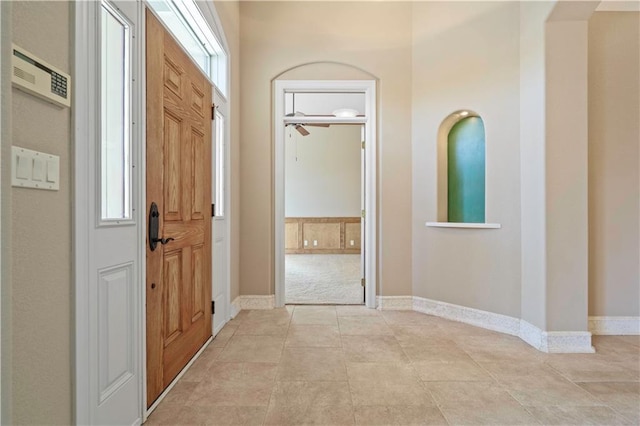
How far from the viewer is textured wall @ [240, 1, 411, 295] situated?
345 centimetres

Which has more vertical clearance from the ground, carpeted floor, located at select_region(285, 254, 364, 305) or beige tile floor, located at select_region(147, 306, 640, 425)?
beige tile floor, located at select_region(147, 306, 640, 425)

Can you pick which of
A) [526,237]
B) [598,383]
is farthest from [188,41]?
[598,383]

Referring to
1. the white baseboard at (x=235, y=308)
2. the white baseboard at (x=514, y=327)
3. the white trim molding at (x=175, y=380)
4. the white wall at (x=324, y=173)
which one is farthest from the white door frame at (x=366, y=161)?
the white wall at (x=324, y=173)

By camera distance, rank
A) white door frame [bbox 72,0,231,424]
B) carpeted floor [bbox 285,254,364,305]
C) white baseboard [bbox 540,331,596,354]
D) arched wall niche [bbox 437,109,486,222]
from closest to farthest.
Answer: white door frame [bbox 72,0,231,424] → white baseboard [bbox 540,331,596,354] → arched wall niche [bbox 437,109,486,222] → carpeted floor [bbox 285,254,364,305]

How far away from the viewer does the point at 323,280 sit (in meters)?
5.01

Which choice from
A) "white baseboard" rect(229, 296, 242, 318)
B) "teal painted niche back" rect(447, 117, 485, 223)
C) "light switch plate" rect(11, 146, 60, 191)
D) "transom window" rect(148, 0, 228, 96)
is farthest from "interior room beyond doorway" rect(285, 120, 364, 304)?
"light switch plate" rect(11, 146, 60, 191)

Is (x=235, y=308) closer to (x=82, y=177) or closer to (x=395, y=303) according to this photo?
(x=395, y=303)

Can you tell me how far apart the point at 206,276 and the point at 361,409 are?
60.2 inches

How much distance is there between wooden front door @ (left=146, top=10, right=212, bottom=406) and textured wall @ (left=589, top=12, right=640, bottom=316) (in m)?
3.35

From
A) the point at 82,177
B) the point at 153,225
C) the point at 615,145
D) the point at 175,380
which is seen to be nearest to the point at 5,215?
the point at 82,177

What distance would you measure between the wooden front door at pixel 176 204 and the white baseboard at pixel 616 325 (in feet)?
11.3

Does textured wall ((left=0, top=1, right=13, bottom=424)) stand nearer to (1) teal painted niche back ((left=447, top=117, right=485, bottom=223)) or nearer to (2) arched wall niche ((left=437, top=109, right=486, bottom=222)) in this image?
(2) arched wall niche ((left=437, top=109, right=486, bottom=222))

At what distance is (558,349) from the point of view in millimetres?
2404

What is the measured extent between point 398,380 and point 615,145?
9.11ft
